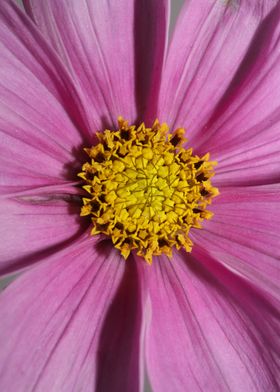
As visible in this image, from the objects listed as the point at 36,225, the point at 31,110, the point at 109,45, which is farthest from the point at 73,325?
the point at 109,45

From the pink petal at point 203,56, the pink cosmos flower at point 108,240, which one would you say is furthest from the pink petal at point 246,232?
the pink petal at point 203,56

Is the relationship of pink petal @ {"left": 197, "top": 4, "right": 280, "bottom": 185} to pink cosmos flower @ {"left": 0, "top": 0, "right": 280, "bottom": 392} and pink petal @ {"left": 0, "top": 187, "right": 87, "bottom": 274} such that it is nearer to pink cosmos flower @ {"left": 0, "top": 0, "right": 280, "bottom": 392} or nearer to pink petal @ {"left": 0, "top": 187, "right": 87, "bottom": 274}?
pink cosmos flower @ {"left": 0, "top": 0, "right": 280, "bottom": 392}

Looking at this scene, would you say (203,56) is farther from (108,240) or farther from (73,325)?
(73,325)

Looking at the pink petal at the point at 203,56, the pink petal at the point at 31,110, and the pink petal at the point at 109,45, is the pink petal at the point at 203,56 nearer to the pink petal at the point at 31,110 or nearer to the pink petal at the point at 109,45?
the pink petal at the point at 109,45

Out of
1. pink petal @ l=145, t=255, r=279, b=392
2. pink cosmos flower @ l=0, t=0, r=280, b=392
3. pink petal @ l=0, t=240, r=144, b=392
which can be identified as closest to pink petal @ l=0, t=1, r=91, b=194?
pink cosmos flower @ l=0, t=0, r=280, b=392

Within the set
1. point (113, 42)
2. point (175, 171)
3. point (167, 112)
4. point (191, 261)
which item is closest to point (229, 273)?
point (191, 261)

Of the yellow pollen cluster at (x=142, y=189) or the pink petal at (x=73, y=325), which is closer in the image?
the pink petal at (x=73, y=325)

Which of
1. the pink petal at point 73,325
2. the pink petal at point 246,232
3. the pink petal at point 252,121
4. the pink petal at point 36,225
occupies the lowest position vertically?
the pink petal at point 73,325
